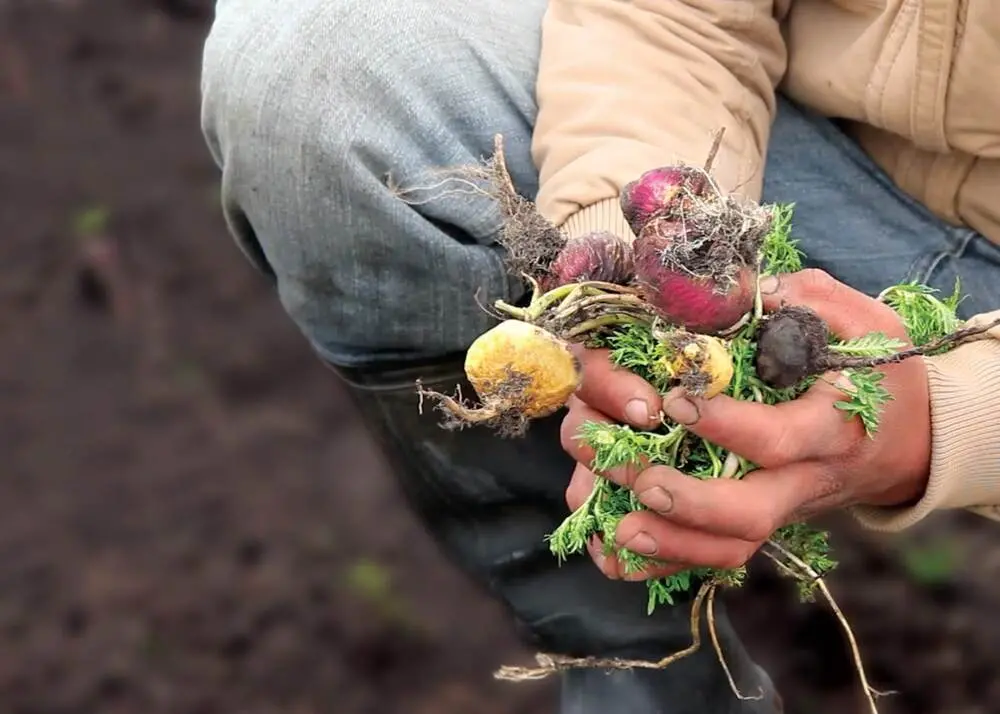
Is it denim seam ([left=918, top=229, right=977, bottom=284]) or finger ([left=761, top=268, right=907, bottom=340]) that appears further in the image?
denim seam ([left=918, top=229, right=977, bottom=284])

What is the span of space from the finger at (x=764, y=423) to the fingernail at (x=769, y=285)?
8 centimetres

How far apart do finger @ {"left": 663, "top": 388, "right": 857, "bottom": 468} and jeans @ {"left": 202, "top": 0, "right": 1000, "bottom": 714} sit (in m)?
0.29

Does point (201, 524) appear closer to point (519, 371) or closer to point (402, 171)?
point (402, 171)

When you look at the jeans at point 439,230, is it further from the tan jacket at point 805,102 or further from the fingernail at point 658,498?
the fingernail at point 658,498

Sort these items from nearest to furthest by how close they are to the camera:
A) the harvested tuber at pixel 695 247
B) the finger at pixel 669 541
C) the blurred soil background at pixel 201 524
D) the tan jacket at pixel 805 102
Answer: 1. the harvested tuber at pixel 695 247
2. the finger at pixel 669 541
3. the tan jacket at pixel 805 102
4. the blurred soil background at pixel 201 524

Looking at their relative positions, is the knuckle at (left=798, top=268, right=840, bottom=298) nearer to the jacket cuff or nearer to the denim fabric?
the jacket cuff

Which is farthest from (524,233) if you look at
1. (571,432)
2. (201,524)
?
(201,524)

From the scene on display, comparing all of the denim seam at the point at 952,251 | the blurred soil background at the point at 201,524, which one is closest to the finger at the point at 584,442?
the denim seam at the point at 952,251

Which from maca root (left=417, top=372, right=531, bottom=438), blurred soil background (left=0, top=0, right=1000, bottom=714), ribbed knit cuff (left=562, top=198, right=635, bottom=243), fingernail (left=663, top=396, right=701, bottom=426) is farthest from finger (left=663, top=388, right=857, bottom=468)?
blurred soil background (left=0, top=0, right=1000, bottom=714)

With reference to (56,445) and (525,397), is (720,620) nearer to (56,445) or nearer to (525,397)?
(525,397)

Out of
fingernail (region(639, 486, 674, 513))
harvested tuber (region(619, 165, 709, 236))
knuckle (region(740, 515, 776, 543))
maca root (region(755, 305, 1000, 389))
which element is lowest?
knuckle (region(740, 515, 776, 543))

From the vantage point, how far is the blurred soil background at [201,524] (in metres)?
1.61

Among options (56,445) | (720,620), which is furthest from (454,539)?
(56,445)

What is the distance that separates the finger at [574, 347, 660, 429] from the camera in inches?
29.5
